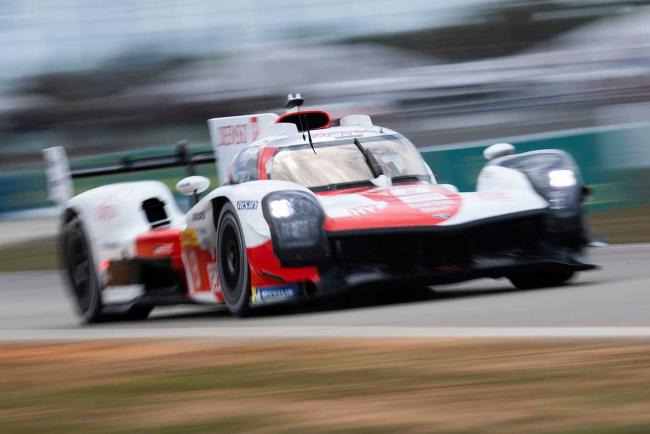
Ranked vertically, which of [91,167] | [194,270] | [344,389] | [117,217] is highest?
[344,389]

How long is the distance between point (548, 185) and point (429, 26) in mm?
19727

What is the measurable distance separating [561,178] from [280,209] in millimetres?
1791

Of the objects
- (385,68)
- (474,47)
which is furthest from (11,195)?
(474,47)

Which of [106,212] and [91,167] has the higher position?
[91,167]

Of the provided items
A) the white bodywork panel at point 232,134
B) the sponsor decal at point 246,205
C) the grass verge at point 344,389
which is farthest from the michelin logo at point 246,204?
the white bodywork panel at point 232,134

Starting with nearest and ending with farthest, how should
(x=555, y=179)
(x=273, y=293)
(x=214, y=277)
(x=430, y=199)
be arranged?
(x=273, y=293), (x=430, y=199), (x=555, y=179), (x=214, y=277)

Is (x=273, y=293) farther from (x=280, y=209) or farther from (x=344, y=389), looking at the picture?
(x=344, y=389)

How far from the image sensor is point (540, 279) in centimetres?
840

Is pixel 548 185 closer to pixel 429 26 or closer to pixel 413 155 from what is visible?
pixel 413 155

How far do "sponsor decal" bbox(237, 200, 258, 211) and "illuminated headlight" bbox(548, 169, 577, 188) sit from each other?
1.81 metres

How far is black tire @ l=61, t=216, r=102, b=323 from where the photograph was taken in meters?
9.64

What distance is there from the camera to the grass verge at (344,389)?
3.66m

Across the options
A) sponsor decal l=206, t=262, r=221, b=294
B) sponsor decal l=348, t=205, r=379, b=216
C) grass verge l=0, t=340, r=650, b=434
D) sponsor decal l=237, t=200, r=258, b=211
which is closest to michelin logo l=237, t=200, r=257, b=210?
sponsor decal l=237, t=200, r=258, b=211

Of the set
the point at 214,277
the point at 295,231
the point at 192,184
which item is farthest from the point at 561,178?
the point at 192,184
